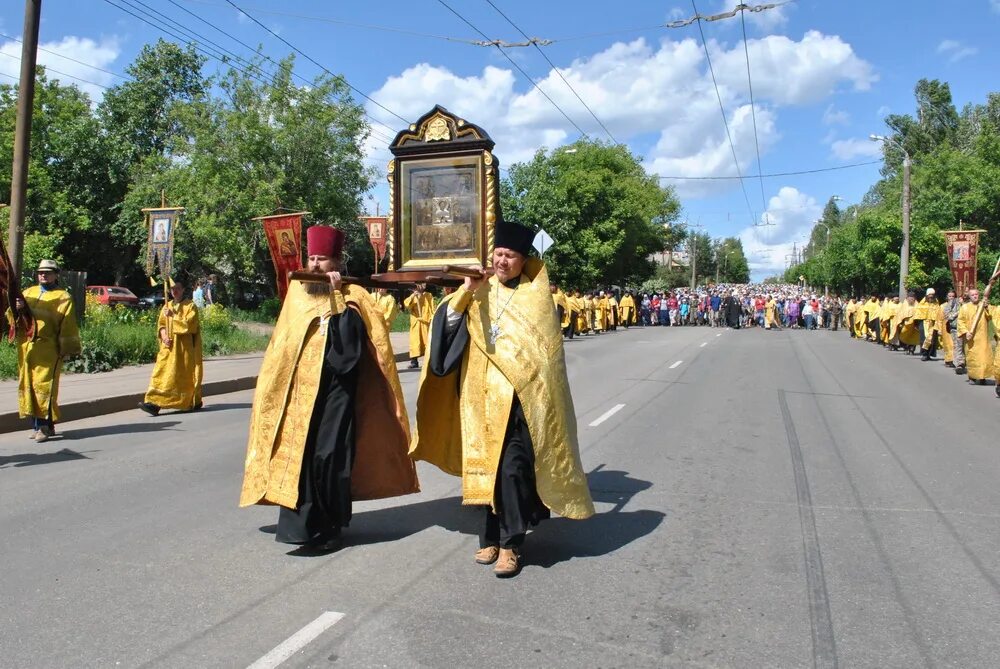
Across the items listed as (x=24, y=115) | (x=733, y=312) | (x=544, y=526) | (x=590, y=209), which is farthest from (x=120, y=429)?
(x=590, y=209)

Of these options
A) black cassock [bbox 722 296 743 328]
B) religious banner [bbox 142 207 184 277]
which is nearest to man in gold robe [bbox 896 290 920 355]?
black cassock [bbox 722 296 743 328]

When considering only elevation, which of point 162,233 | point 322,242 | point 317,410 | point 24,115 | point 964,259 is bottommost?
point 317,410

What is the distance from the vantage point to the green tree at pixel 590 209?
122ft

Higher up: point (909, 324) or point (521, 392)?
point (521, 392)

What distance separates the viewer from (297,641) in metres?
3.75

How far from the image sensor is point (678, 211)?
73562mm

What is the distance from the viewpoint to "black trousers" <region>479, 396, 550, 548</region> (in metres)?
4.70

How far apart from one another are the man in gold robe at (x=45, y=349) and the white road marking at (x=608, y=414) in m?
5.78

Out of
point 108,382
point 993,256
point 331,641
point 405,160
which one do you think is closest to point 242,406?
point 108,382

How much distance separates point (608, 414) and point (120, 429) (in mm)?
5807

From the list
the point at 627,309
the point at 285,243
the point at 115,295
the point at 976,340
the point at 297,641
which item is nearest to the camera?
the point at 297,641

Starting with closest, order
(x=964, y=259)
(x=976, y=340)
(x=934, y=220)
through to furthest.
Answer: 1. (x=976, y=340)
2. (x=964, y=259)
3. (x=934, y=220)

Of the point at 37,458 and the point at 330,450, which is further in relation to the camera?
the point at 37,458

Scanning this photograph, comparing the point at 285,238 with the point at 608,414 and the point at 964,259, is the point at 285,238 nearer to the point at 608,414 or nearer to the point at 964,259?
the point at 608,414
